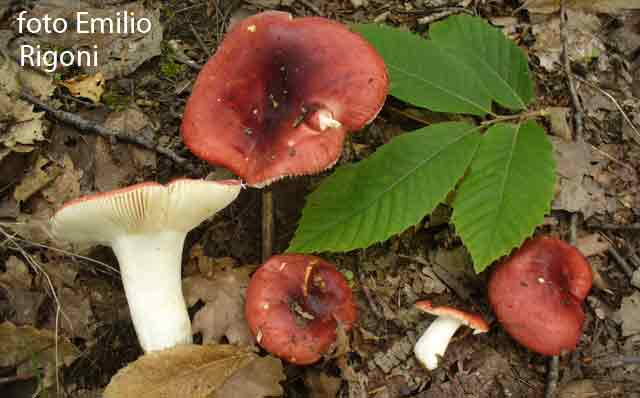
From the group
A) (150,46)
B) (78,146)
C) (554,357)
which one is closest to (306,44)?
(150,46)

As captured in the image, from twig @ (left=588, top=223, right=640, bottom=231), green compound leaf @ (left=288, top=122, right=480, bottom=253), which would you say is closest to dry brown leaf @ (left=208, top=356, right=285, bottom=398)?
green compound leaf @ (left=288, top=122, right=480, bottom=253)

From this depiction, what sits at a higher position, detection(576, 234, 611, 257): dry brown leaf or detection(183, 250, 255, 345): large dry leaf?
detection(576, 234, 611, 257): dry brown leaf

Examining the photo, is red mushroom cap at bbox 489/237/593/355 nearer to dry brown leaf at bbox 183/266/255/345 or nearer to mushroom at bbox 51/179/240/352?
dry brown leaf at bbox 183/266/255/345

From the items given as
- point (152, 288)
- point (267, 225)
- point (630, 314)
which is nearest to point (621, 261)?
point (630, 314)

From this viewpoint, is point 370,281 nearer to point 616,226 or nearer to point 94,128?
point 616,226

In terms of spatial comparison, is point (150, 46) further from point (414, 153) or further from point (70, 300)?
point (414, 153)

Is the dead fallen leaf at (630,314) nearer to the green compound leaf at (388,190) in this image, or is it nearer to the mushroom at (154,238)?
the green compound leaf at (388,190)

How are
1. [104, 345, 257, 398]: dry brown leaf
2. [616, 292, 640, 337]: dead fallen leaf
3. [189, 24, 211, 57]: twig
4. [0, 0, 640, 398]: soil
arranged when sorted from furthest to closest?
[189, 24, 211, 57]: twig, [616, 292, 640, 337]: dead fallen leaf, [0, 0, 640, 398]: soil, [104, 345, 257, 398]: dry brown leaf

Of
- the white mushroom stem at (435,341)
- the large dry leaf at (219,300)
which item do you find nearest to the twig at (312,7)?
the large dry leaf at (219,300)
